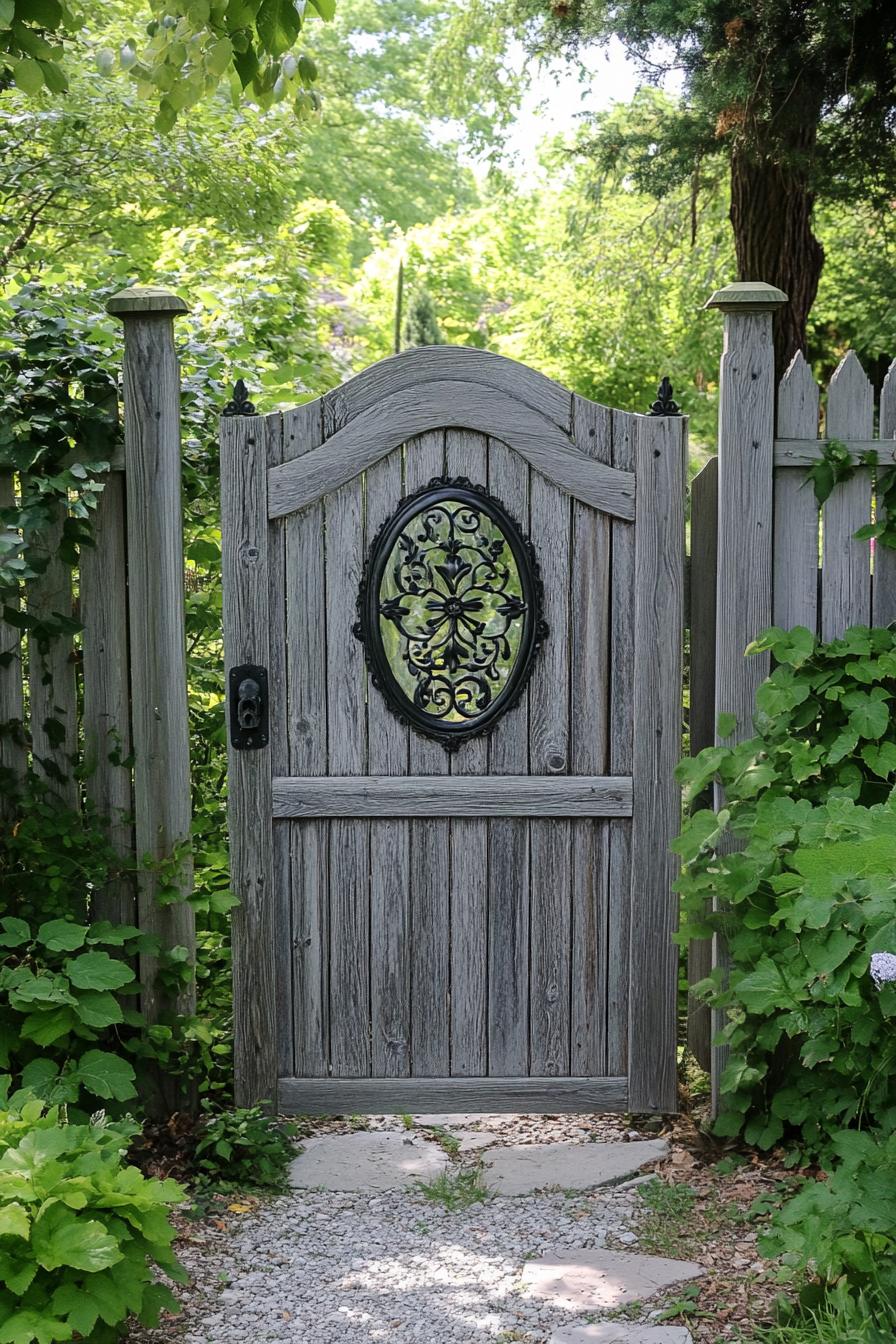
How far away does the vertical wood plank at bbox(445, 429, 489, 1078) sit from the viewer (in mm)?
3359

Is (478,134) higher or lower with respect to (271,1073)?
higher

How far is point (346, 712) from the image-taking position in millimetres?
3334

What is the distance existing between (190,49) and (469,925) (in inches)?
99.0

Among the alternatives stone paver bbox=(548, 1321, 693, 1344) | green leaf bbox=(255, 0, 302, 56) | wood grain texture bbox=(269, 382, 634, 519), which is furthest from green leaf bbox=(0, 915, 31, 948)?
green leaf bbox=(255, 0, 302, 56)

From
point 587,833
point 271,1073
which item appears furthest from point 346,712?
point 271,1073

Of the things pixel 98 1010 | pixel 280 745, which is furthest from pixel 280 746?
pixel 98 1010

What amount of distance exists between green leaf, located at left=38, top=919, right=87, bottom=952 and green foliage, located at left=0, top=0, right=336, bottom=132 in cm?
203

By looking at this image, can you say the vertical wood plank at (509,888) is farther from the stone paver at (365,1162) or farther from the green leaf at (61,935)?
the green leaf at (61,935)

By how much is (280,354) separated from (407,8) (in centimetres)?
2390

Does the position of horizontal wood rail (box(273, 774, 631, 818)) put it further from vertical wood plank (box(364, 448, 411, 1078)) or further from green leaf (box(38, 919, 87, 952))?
green leaf (box(38, 919, 87, 952))

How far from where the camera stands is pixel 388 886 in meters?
3.38

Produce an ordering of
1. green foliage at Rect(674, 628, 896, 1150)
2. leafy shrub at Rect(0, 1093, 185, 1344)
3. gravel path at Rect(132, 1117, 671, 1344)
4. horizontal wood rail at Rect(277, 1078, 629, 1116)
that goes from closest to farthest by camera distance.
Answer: leafy shrub at Rect(0, 1093, 185, 1344) → gravel path at Rect(132, 1117, 671, 1344) → green foliage at Rect(674, 628, 896, 1150) → horizontal wood rail at Rect(277, 1078, 629, 1116)

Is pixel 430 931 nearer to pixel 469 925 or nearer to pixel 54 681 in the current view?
pixel 469 925

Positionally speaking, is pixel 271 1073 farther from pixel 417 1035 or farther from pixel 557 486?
pixel 557 486
